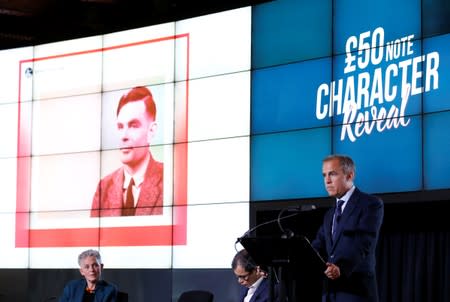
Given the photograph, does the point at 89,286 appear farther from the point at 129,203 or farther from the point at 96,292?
the point at 129,203

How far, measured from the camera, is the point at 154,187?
1034 cm

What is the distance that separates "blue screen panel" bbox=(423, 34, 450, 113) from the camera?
799 centimetres

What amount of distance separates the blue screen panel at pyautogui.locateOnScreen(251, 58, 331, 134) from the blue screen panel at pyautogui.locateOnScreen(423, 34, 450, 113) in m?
1.08

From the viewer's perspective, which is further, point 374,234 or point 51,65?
point 51,65

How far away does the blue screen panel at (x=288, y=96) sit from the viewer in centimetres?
902

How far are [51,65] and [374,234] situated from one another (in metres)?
6.78

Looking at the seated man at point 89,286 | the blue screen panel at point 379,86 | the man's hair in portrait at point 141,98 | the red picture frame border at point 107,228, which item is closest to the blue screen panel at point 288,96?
the blue screen panel at point 379,86

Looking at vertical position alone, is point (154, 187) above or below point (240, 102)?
below

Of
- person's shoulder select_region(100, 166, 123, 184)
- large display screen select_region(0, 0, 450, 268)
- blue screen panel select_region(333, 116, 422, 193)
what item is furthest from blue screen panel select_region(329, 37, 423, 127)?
person's shoulder select_region(100, 166, 123, 184)

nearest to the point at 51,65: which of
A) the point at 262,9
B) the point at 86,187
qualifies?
the point at 86,187

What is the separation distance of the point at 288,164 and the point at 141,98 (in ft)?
7.13

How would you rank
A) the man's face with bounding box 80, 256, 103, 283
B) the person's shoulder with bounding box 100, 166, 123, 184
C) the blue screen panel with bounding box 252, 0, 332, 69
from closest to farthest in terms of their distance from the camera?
the man's face with bounding box 80, 256, 103, 283 → the blue screen panel with bounding box 252, 0, 332, 69 → the person's shoulder with bounding box 100, 166, 123, 184

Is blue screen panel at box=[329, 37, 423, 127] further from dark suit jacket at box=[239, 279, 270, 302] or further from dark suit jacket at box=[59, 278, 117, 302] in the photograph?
dark suit jacket at box=[239, 279, 270, 302]

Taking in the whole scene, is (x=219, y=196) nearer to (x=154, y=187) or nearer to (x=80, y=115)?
(x=154, y=187)
